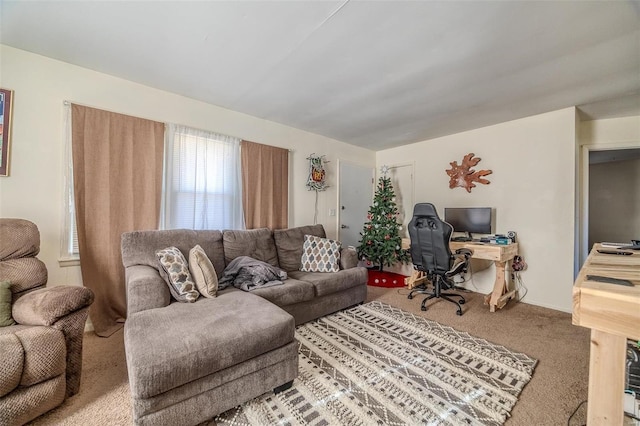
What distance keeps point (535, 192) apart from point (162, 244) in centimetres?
423

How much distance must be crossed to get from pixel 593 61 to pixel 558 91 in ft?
1.70

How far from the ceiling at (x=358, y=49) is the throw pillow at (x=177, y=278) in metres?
1.62

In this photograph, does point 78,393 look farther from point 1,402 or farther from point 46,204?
point 46,204

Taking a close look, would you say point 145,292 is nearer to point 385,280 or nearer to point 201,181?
point 201,181

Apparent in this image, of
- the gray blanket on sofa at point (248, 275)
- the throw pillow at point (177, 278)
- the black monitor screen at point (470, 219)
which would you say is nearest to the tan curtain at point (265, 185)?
the gray blanket on sofa at point (248, 275)

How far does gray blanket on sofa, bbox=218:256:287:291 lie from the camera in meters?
2.25

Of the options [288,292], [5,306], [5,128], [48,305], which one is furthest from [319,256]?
[5,128]

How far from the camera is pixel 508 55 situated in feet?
6.27

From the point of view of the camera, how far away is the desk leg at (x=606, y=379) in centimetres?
64

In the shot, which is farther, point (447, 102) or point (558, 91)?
point (447, 102)

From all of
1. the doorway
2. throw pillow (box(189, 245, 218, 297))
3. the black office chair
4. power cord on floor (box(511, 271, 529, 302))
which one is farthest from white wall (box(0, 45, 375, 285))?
the doorway

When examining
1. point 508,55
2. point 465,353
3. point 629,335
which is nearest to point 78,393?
point 629,335

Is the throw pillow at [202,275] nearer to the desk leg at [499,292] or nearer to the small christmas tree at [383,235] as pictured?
the small christmas tree at [383,235]

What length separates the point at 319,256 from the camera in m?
2.89
